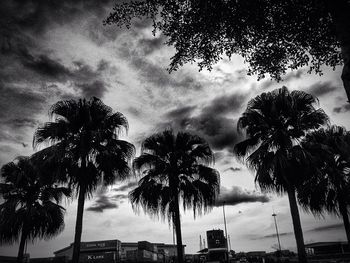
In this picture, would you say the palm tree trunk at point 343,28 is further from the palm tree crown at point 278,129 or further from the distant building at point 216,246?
the distant building at point 216,246

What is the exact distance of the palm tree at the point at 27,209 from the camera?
1991 centimetres

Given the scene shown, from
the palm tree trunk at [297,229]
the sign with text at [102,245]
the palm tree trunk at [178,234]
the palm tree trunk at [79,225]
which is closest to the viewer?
the palm tree trunk at [79,225]

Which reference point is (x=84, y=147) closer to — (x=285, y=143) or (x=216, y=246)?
(x=285, y=143)

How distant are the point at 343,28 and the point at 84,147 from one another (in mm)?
11176

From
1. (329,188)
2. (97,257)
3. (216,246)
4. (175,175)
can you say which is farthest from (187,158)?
(97,257)

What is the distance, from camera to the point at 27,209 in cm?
2062

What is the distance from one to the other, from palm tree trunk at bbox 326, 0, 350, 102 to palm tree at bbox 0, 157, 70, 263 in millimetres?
19025

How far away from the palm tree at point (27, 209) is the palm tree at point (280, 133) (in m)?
13.7

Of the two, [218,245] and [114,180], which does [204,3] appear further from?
[218,245]

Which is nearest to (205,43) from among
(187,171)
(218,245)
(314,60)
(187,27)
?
(187,27)

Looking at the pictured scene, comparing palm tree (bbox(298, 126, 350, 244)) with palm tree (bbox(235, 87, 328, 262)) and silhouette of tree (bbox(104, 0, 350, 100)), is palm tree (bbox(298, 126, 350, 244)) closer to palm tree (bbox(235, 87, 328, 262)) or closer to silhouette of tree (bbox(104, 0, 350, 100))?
palm tree (bbox(235, 87, 328, 262))

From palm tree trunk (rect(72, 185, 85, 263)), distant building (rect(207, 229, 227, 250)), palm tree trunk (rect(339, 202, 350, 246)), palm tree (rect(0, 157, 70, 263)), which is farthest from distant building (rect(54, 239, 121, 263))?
palm tree trunk (rect(72, 185, 85, 263))

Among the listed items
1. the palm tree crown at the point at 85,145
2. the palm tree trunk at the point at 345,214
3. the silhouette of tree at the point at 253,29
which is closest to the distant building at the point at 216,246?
the palm tree trunk at the point at 345,214

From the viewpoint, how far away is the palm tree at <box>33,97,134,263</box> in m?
12.4
